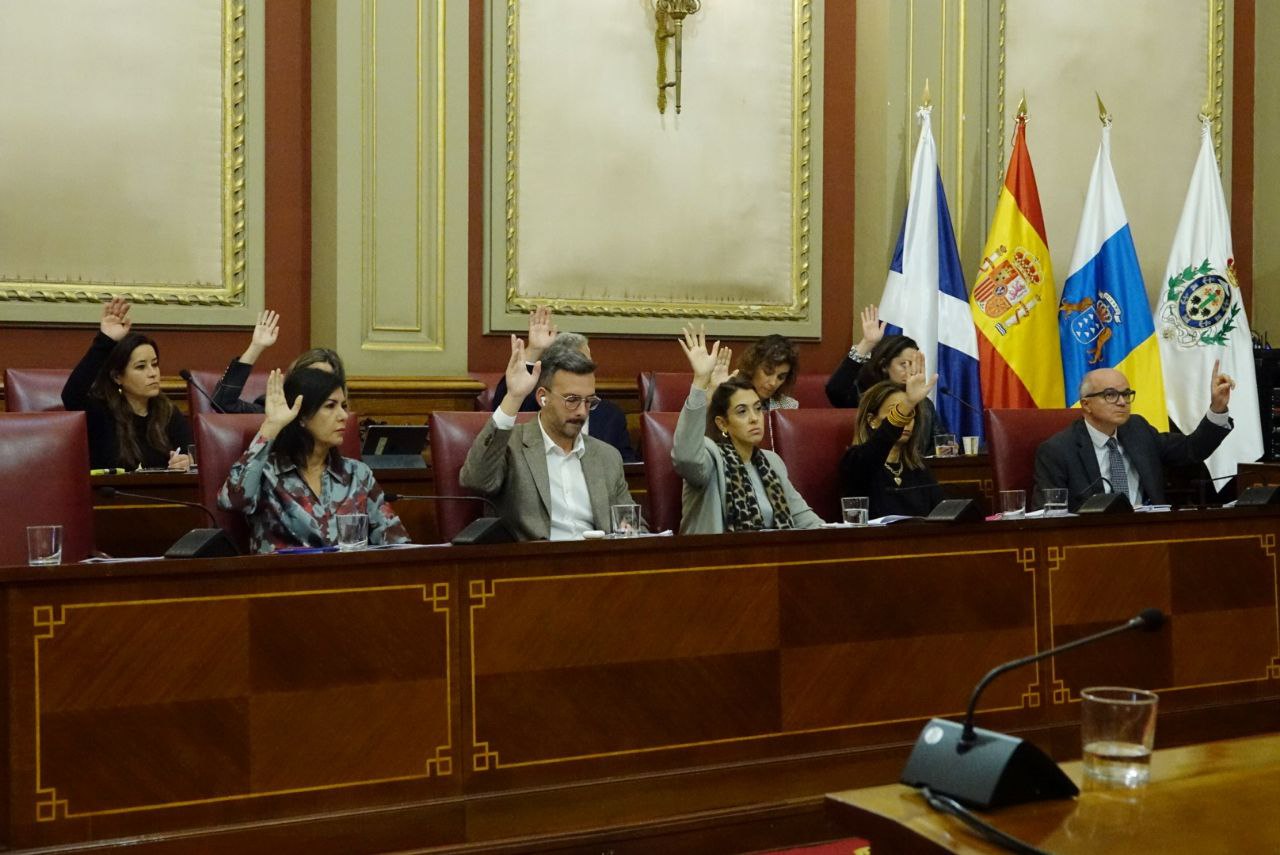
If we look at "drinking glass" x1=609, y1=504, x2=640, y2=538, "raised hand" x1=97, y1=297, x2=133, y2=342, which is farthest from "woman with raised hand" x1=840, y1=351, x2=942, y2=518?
"raised hand" x1=97, y1=297, x2=133, y2=342

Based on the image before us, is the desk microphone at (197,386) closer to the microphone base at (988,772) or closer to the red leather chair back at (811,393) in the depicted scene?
the red leather chair back at (811,393)

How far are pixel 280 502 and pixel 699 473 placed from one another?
1.12m

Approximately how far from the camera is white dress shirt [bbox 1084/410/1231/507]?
4.70m

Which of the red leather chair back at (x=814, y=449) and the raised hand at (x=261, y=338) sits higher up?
the raised hand at (x=261, y=338)

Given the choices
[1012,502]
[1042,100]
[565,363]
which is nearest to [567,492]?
[565,363]

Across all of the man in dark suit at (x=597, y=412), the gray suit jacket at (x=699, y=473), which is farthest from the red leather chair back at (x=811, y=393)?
the gray suit jacket at (x=699, y=473)

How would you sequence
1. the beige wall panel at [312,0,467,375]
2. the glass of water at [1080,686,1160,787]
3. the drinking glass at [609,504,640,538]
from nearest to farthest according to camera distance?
the glass of water at [1080,686,1160,787]
the drinking glass at [609,504,640,538]
the beige wall panel at [312,0,467,375]

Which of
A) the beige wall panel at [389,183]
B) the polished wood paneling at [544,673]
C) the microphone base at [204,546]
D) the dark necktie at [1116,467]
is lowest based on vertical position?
the polished wood paneling at [544,673]

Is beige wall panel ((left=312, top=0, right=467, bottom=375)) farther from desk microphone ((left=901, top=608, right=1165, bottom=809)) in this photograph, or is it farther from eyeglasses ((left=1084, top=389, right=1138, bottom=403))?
desk microphone ((left=901, top=608, right=1165, bottom=809))

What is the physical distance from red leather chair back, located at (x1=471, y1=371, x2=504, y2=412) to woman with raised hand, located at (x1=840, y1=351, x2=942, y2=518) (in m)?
1.88

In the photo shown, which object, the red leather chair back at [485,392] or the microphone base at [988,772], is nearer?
the microphone base at [988,772]

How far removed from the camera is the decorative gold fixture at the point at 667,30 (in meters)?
6.46

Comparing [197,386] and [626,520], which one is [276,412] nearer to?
[626,520]

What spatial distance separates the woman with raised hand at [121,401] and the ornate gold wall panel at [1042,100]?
3506mm
